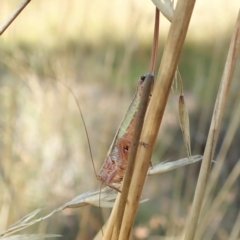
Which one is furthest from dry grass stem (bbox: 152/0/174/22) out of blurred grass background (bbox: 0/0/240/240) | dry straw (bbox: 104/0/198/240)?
blurred grass background (bbox: 0/0/240/240)

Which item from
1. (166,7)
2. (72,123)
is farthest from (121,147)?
(72,123)

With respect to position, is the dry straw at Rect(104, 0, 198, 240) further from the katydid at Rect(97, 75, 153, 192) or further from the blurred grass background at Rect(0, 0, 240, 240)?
the blurred grass background at Rect(0, 0, 240, 240)

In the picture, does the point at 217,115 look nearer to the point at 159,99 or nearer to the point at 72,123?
the point at 159,99

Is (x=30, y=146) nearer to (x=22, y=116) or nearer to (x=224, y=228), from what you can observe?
(x=22, y=116)

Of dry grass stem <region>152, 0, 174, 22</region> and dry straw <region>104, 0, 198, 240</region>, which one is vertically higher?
dry grass stem <region>152, 0, 174, 22</region>

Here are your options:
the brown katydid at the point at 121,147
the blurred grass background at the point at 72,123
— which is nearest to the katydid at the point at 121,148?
the brown katydid at the point at 121,147

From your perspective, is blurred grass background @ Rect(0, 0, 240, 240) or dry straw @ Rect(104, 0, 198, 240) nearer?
dry straw @ Rect(104, 0, 198, 240)

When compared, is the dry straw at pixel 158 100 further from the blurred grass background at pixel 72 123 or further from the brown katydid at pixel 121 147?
the blurred grass background at pixel 72 123

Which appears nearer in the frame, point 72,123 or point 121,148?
point 121,148
